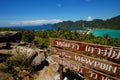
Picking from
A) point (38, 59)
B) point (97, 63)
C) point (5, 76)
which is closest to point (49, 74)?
point (38, 59)

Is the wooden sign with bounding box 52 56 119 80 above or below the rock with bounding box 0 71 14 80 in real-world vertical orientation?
above

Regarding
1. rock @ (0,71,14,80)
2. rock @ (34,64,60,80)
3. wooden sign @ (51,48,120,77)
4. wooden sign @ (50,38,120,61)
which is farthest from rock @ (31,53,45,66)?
wooden sign @ (50,38,120,61)

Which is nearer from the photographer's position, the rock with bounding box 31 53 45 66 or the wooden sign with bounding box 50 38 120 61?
the wooden sign with bounding box 50 38 120 61

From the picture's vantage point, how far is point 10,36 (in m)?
13.3

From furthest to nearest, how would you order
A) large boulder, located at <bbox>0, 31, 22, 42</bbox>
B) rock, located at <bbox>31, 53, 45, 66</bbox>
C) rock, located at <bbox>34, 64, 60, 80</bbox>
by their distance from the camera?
large boulder, located at <bbox>0, 31, 22, 42</bbox>
rock, located at <bbox>31, 53, 45, 66</bbox>
rock, located at <bbox>34, 64, 60, 80</bbox>

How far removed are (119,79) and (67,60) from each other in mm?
2020

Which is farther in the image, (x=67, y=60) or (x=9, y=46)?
(x=9, y=46)

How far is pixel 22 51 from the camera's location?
29.6 ft

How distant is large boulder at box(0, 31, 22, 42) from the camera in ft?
41.2

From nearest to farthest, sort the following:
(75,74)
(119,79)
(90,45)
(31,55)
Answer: (119,79) → (90,45) → (31,55) → (75,74)

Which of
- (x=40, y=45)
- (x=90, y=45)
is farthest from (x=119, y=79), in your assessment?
(x=40, y=45)

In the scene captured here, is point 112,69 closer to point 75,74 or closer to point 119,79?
point 119,79

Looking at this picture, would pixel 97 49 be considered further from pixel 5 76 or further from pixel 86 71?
pixel 5 76

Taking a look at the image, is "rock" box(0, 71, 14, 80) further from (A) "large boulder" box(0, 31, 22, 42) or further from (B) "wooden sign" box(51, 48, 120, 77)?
(A) "large boulder" box(0, 31, 22, 42)
